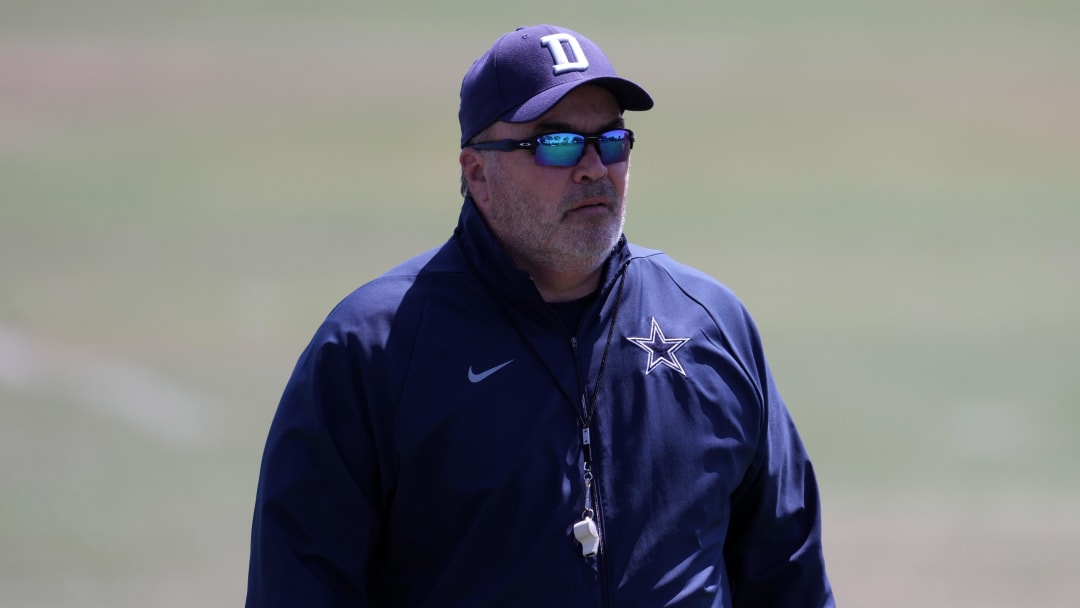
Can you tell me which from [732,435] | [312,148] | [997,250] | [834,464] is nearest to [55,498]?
[312,148]

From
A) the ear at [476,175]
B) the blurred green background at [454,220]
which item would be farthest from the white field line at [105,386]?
the ear at [476,175]

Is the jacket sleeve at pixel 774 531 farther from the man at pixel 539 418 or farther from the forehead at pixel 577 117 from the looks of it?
the forehead at pixel 577 117

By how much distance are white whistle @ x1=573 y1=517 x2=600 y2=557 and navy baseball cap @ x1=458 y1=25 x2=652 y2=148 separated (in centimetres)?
68

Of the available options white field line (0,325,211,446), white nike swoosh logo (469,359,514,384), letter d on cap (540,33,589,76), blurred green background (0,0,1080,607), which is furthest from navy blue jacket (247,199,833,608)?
white field line (0,325,211,446)

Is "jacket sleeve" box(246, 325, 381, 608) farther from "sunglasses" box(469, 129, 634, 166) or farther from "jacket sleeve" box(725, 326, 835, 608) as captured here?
"jacket sleeve" box(725, 326, 835, 608)

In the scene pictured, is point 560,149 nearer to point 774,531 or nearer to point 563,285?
point 563,285

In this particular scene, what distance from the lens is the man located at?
209cm

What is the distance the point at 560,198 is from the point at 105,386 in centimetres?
362

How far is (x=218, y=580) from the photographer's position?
482 centimetres

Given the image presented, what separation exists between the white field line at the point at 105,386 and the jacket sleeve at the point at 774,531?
3407 millimetres

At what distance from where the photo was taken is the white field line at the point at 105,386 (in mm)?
5328

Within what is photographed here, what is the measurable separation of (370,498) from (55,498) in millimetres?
3329

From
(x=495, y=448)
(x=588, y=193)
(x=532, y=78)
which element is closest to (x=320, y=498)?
(x=495, y=448)

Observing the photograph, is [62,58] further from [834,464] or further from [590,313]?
A: [590,313]
